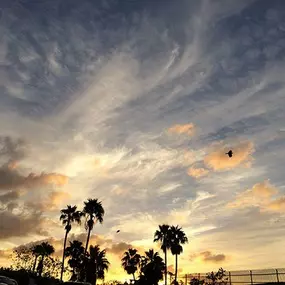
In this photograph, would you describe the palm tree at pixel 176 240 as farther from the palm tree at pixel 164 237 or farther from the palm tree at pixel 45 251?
the palm tree at pixel 45 251

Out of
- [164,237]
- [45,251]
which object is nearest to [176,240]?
[164,237]

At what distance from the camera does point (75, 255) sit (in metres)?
71.0

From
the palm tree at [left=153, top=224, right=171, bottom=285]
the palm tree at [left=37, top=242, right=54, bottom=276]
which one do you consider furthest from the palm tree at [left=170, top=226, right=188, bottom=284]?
the palm tree at [left=37, top=242, right=54, bottom=276]

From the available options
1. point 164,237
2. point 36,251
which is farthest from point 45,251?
point 164,237

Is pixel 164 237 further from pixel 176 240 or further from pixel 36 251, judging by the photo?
pixel 36 251

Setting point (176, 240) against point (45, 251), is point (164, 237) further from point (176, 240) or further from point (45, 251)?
point (45, 251)

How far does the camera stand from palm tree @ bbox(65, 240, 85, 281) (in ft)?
229

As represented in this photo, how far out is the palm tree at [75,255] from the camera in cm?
6994

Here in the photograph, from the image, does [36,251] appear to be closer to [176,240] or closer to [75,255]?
[75,255]

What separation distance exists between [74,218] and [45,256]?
47.1ft

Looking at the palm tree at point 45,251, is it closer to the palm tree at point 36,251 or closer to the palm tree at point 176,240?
the palm tree at point 36,251

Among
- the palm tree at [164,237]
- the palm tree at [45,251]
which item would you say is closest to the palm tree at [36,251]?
the palm tree at [45,251]

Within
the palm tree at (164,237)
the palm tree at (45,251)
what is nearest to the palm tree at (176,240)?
the palm tree at (164,237)

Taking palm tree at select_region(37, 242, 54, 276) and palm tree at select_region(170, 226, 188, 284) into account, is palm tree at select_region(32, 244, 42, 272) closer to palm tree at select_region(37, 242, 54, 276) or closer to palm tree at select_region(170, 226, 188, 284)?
palm tree at select_region(37, 242, 54, 276)
